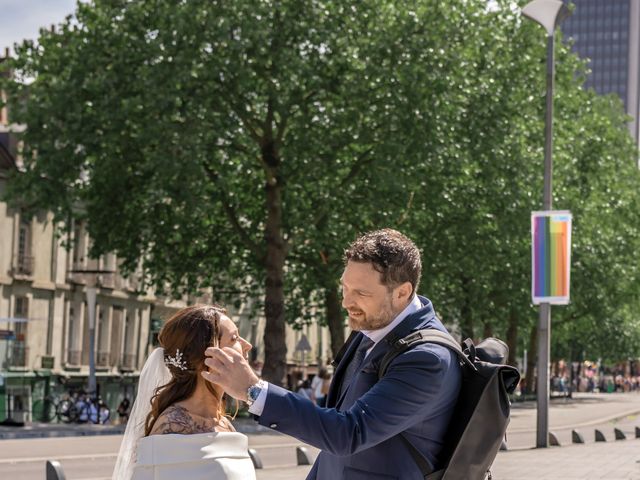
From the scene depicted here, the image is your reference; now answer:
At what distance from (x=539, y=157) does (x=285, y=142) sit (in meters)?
8.15

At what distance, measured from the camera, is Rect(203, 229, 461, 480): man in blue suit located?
3.92 metres

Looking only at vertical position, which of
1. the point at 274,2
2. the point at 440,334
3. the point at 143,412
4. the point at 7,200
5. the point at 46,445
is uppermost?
the point at 274,2


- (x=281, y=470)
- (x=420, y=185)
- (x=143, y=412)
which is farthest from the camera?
(x=420, y=185)

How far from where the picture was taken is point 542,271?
2389 cm

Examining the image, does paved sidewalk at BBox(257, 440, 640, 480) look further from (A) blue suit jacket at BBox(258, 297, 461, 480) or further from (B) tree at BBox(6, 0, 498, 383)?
(A) blue suit jacket at BBox(258, 297, 461, 480)

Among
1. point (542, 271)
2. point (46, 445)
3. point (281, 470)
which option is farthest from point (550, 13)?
→ point (46, 445)

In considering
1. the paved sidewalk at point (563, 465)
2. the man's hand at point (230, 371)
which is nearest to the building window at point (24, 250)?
the paved sidewalk at point (563, 465)

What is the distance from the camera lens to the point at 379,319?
429cm

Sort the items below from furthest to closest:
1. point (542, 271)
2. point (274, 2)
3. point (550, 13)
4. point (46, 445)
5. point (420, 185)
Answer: point (420, 185), point (274, 2), point (46, 445), point (550, 13), point (542, 271)

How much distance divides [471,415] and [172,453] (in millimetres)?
942

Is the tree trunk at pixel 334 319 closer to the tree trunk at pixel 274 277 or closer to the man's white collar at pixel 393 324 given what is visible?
the tree trunk at pixel 274 277

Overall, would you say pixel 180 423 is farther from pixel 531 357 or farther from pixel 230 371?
pixel 531 357

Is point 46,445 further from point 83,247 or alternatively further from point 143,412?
point 83,247

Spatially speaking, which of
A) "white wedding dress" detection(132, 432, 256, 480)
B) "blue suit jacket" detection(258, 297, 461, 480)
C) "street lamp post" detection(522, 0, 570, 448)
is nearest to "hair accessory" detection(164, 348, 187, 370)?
"white wedding dress" detection(132, 432, 256, 480)
